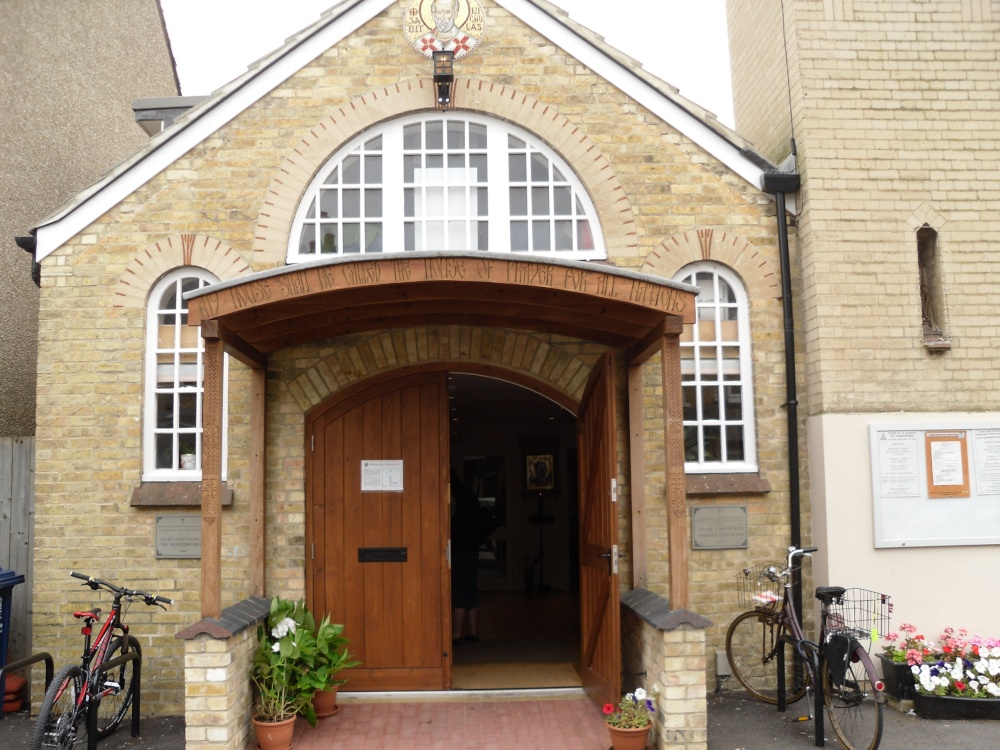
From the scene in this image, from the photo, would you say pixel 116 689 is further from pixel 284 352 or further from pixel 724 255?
pixel 724 255

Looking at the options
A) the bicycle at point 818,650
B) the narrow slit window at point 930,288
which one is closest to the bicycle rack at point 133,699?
the bicycle at point 818,650

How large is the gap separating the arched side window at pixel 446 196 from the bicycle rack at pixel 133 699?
354cm

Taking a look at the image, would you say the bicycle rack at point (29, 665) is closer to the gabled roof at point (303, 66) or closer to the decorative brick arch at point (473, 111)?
the gabled roof at point (303, 66)

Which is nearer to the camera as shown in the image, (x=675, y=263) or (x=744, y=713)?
(x=744, y=713)

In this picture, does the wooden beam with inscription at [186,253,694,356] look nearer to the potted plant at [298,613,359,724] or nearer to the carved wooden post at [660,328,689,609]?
the carved wooden post at [660,328,689,609]

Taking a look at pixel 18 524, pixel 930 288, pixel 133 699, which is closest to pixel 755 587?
pixel 930 288

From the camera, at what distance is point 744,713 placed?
293 inches

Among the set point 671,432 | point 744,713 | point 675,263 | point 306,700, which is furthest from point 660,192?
point 306,700

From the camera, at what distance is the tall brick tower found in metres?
7.80

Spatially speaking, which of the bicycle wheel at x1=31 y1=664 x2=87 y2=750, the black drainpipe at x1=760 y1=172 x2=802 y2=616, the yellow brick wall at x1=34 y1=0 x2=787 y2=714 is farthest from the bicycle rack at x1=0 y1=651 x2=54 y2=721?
the black drainpipe at x1=760 y1=172 x2=802 y2=616

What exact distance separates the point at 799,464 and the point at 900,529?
966 millimetres

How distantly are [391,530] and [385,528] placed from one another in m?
0.06

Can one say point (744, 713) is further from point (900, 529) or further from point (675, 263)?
point (675, 263)

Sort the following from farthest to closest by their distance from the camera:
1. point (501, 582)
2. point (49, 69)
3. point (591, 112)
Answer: point (501, 582) < point (49, 69) < point (591, 112)
